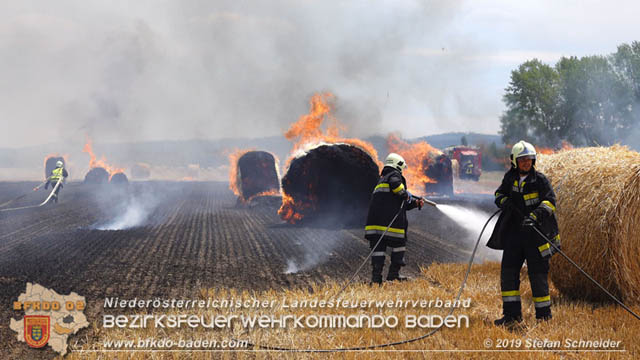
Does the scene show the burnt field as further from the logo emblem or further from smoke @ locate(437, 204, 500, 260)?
smoke @ locate(437, 204, 500, 260)

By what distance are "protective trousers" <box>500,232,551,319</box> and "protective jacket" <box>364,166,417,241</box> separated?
280 centimetres

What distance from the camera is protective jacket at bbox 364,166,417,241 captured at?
9.94 m

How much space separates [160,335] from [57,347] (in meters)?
1.29

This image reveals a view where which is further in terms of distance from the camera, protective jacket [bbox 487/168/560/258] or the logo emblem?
protective jacket [bbox 487/168/560/258]

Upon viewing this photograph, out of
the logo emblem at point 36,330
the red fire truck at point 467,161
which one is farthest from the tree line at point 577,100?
the logo emblem at point 36,330

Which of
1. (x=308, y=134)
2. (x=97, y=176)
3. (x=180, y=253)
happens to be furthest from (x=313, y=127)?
(x=97, y=176)

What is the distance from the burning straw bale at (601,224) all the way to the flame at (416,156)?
2615 cm

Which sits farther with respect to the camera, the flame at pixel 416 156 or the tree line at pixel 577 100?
the tree line at pixel 577 100

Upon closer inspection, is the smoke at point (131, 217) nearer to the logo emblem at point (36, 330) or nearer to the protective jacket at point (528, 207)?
the logo emblem at point (36, 330)

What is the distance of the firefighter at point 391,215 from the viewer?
9930 mm

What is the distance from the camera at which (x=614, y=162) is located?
8281 mm

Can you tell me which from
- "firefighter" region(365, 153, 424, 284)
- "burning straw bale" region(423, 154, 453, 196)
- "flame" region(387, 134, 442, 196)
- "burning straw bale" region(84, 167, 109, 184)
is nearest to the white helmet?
"firefighter" region(365, 153, 424, 284)

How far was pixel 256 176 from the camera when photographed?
95.3 feet

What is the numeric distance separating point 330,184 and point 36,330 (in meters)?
13.8
